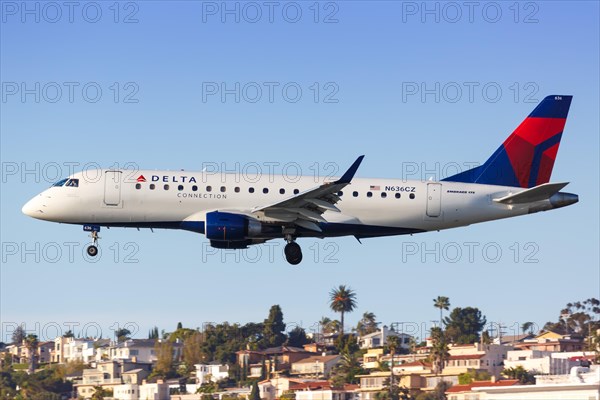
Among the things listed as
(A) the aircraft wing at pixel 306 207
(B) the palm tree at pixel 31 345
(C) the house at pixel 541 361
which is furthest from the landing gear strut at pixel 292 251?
(B) the palm tree at pixel 31 345

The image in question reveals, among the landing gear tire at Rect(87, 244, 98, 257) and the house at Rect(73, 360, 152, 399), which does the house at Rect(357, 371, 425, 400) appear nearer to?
the house at Rect(73, 360, 152, 399)

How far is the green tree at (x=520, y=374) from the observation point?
4281 inches

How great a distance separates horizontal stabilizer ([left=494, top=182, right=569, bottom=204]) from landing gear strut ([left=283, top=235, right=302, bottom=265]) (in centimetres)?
1068

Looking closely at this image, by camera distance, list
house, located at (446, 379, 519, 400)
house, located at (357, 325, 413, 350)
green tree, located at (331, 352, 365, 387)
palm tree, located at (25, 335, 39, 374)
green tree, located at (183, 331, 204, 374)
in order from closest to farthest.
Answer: house, located at (446, 379, 519, 400) < green tree, located at (331, 352, 365, 387) < green tree, located at (183, 331, 204, 374) < palm tree, located at (25, 335, 39, 374) < house, located at (357, 325, 413, 350)

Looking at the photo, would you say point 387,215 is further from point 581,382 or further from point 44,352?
point 44,352

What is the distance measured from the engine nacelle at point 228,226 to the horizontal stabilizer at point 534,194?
Answer: 1328 cm

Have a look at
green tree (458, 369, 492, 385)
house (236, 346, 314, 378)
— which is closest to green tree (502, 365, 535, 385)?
green tree (458, 369, 492, 385)

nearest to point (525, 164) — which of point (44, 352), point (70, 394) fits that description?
point (70, 394)

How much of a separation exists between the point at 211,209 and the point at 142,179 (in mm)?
3720

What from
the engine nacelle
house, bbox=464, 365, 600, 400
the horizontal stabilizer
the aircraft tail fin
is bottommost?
house, bbox=464, 365, 600, 400

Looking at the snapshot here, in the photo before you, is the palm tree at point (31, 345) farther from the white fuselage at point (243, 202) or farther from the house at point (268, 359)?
the white fuselage at point (243, 202)

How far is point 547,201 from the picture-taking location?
197ft

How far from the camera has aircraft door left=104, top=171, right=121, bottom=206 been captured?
2280 inches

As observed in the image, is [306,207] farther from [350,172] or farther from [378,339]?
[378,339]
